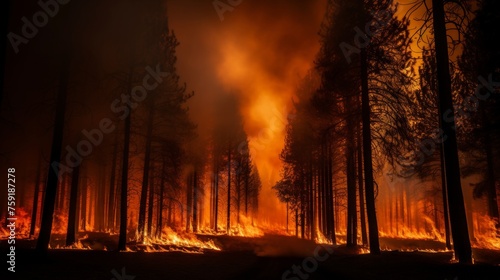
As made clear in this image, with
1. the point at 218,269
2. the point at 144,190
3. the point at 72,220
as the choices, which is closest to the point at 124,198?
the point at 144,190

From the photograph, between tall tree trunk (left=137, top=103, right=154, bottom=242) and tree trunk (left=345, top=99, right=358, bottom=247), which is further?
tall tree trunk (left=137, top=103, right=154, bottom=242)

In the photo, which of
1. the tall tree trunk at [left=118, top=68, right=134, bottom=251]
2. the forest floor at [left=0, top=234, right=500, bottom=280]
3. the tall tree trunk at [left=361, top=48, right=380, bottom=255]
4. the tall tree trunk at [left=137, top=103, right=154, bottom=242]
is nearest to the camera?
the forest floor at [left=0, top=234, right=500, bottom=280]

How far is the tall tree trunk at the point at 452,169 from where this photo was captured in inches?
423

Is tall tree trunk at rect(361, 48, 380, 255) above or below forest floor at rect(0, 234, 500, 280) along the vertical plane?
above

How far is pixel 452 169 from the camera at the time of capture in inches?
434

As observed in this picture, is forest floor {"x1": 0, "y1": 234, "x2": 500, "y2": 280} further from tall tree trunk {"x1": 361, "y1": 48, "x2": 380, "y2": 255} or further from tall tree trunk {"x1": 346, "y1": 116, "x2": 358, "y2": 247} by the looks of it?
tall tree trunk {"x1": 346, "y1": 116, "x2": 358, "y2": 247}

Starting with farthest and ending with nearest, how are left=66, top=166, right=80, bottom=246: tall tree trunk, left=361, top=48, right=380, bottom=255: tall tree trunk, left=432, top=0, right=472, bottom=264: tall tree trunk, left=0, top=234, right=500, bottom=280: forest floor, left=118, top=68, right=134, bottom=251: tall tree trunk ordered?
left=66, top=166, right=80, bottom=246: tall tree trunk
left=118, top=68, right=134, bottom=251: tall tree trunk
left=361, top=48, right=380, bottom=255: tall tree trunk
left=432, top=0, right=472, bottom=264: tall tree trunk
left=0, top=234, right=500, bottom=280: forest floor

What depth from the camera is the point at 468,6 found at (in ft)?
39.5

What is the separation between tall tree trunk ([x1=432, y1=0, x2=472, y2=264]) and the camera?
10.8 meters

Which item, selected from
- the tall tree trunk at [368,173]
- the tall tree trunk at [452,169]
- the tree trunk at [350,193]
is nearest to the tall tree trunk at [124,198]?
the tall tree trunk at [368,173]

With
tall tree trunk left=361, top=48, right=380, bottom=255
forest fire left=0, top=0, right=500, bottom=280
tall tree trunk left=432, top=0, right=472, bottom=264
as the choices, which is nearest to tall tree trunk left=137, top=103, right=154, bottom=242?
forest fire left=0, top=0, right=500, bottom=280

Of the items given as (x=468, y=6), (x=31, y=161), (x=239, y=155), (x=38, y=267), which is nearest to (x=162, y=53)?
(x=38, y=267)

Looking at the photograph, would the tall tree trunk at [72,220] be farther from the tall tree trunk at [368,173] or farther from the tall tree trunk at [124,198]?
the tall tree trunk at [368,173]

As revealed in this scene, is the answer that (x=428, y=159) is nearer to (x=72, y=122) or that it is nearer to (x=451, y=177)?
(x=451, y=177)
